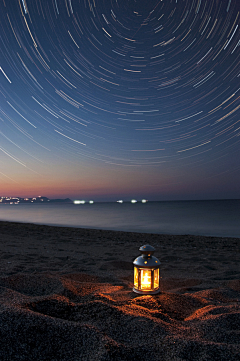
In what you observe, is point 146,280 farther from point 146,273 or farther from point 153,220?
point 153,220

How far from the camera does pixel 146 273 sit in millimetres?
3305

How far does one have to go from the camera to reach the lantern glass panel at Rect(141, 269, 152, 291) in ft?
10.7

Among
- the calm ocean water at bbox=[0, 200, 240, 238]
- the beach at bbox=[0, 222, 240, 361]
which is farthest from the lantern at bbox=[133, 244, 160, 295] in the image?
the calm ocean water at bbox=[0, 200, 240, 238]

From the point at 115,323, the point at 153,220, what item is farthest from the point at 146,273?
the point at 153,220

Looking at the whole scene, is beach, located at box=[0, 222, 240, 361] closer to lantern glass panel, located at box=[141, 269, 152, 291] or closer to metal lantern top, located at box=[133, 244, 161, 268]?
lantern glass panel, located at box=[141, 269, 152, 291]

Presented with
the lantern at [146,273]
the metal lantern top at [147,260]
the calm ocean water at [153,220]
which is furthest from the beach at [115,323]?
the calm ocean water at [153,220]

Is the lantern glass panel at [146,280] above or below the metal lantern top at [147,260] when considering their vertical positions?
below

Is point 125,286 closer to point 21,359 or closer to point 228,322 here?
point 228,322

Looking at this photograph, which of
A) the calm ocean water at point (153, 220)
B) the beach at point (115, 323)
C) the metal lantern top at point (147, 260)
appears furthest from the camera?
the calm ocean water at point (153, 220)

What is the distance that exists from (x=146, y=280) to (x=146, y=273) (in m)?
0.10

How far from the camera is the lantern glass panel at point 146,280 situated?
3.26 m

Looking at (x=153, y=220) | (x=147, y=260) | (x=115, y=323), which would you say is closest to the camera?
(x=115, y=323)

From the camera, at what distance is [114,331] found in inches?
78.0

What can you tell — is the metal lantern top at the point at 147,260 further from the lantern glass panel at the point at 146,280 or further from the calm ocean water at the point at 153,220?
the calm ocean water at the point at 153,220
